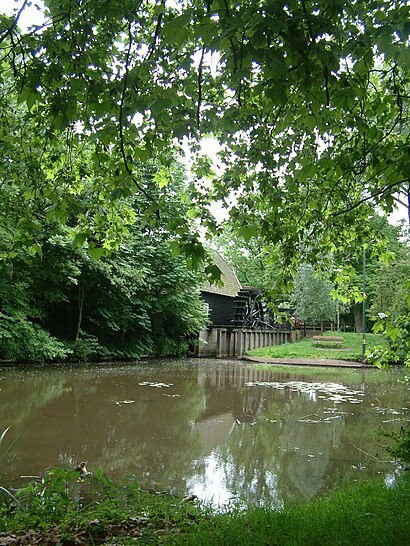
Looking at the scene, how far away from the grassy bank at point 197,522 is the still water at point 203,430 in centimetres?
111

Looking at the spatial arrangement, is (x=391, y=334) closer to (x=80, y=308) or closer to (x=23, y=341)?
(x=23, y=341)

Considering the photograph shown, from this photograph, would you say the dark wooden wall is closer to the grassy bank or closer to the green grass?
the green grass

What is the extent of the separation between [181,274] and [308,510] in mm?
18429

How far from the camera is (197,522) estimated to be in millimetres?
Result: 3754

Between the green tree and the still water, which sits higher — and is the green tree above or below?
above

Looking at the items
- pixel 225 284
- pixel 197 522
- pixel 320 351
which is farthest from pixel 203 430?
pixel 225 284

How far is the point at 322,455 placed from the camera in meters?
7.02

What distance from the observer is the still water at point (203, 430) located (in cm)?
582

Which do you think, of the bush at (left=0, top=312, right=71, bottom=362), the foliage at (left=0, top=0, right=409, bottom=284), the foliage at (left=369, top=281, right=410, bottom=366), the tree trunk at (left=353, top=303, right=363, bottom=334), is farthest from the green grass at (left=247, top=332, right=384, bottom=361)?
the foliage at (left=0, top=0, right=409, bottom=284)

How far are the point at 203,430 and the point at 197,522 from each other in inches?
188

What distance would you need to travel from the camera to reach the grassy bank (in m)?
3.23

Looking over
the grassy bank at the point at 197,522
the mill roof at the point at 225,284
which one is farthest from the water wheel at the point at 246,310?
the grassy bank at the point at 197,522

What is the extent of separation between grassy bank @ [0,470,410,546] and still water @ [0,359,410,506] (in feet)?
3.63

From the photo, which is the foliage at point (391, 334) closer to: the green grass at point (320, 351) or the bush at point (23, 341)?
the bush at point (23, 341)
